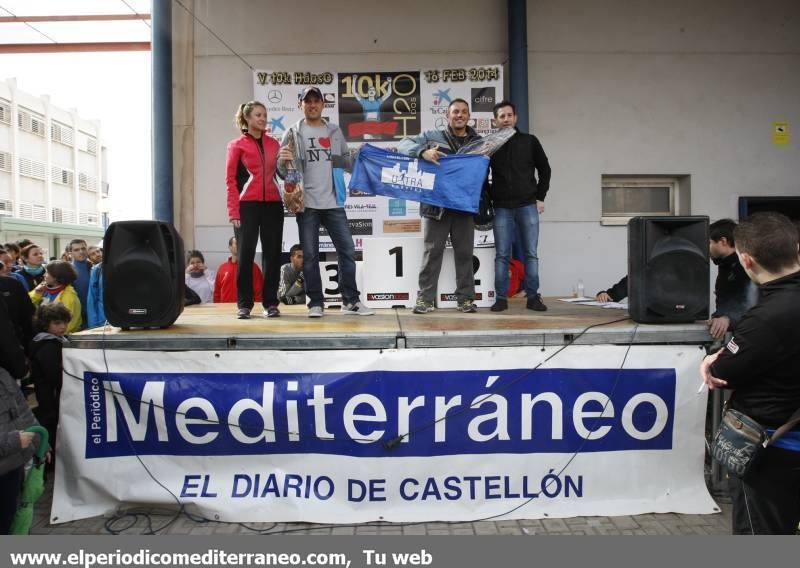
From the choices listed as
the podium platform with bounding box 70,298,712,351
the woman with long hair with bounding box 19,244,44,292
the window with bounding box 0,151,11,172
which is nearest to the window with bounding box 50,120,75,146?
the window with bounding box 0,151,11,172

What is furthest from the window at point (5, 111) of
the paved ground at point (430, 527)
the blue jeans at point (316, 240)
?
the paved ground at point (430, 527)

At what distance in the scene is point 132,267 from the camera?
3930 millimetres

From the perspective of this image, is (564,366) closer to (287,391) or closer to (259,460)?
(287,391)

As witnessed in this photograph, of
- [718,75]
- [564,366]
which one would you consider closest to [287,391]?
[564,366]

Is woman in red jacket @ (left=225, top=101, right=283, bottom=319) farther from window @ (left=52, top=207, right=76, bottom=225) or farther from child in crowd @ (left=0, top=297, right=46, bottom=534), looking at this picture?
window @ (left=52, top=207, right=76, bottom=225)

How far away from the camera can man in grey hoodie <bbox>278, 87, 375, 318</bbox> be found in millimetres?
4738

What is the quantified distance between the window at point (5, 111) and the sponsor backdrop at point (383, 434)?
126 feet

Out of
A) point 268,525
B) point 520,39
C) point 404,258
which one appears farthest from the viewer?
point 520,39

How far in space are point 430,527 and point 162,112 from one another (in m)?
7.09

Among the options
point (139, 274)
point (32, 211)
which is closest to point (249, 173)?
point (139, 274)

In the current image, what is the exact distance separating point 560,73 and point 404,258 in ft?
15.5

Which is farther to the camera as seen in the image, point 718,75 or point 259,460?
point 718,75

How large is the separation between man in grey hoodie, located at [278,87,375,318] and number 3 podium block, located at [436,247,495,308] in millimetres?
772

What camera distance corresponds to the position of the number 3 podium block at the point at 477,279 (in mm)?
5199
